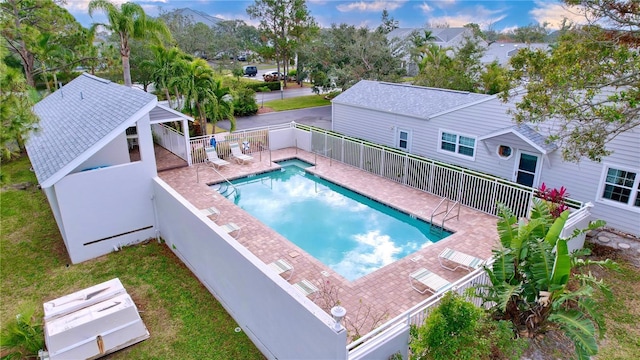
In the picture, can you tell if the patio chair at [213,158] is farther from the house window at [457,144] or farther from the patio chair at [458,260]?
the patio chair at [458,260]

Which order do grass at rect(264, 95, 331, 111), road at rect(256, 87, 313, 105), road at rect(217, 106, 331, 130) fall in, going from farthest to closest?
road at rect(256, 87, 313, 105)
grass at rect(264, 95, 331, 111)
road at rect(217, 106, 331, 130)

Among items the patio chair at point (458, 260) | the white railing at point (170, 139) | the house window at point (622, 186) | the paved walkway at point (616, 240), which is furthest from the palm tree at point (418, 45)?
the patio chair at point (458, 260)

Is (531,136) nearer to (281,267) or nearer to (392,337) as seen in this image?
(281,267)

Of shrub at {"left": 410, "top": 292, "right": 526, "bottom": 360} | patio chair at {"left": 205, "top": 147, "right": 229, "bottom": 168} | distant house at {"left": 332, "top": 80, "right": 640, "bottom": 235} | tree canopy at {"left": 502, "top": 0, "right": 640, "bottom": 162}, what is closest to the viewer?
shrub at {"left": 410, "top": 292, "right": 526, "bottom": 360}

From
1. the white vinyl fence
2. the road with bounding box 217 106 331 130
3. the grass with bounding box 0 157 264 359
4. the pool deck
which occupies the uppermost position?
the white vinyl fence

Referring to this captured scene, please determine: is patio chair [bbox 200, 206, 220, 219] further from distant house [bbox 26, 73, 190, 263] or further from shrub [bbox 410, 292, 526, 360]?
shrub [bbox 410, 292, 526, 360]

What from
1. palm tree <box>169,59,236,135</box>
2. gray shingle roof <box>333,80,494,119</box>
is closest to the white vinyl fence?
gray shingle roof <box>333,80,494,119</box>

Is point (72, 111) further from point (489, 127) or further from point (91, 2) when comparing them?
point (489, 127)

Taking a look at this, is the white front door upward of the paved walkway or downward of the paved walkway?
upward
